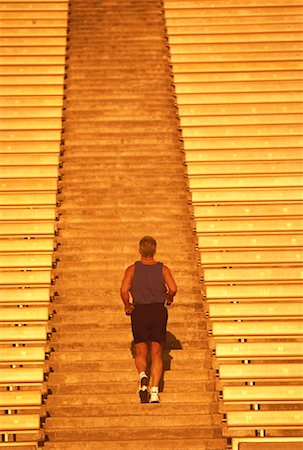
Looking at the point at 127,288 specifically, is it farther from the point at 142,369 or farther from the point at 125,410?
the point at 125,410

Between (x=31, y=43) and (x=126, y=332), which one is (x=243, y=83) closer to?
(x=31, y=43)

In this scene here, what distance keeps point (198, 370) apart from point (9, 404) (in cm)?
114

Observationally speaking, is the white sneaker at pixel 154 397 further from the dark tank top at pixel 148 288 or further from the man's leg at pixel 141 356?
the dark tank top at pixel 148 288

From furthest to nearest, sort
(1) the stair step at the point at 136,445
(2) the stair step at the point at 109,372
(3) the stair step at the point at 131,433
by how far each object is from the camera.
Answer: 1. (2) the stair step at the point at 109,372
2. (3) the stair step at the point at 131,433
3. (1) the stair step at the point at 136,445

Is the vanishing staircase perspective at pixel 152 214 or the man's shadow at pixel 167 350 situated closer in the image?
the vanishing staircase perspective at pixel 152 214

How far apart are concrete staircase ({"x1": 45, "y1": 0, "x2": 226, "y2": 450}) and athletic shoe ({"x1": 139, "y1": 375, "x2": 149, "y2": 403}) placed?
124mm

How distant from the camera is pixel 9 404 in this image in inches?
201

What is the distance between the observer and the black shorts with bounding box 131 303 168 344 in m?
4.85

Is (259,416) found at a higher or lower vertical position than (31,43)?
lower

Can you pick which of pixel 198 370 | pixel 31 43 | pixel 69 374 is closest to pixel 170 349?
pixel 198 370

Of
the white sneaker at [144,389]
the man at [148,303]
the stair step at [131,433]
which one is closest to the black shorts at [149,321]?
the man at [148,303]

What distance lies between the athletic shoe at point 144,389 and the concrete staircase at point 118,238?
0.41 feet

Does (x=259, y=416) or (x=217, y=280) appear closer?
(x=259, y=416)

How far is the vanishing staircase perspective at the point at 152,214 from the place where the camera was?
16.5 ft
